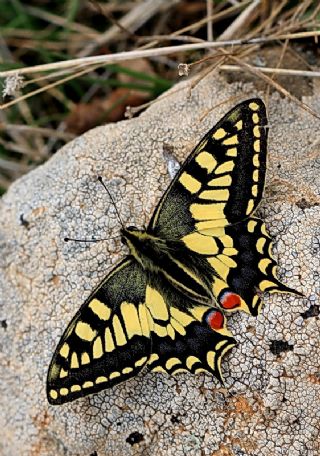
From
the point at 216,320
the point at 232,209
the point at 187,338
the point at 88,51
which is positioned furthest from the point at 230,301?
the point at 88,51

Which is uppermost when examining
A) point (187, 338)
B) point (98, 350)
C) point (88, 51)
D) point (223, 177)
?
point (88, 51)

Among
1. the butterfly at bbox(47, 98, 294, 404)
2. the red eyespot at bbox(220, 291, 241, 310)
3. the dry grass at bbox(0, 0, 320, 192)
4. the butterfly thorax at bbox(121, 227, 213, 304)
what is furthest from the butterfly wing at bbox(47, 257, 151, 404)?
the dry grass at bbox(0, 0, 320, 192)

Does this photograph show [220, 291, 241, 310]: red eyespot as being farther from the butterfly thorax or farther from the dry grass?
the dry grass

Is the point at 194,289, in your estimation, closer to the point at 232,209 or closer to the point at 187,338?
the point at 187,338

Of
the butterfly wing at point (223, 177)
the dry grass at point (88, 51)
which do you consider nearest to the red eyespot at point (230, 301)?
the butterfly wing at point (223, 177)

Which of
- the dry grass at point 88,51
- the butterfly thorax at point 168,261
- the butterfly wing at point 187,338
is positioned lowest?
the butterfly wing at point 187,338

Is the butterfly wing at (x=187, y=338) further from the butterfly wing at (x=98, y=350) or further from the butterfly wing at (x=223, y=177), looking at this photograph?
the butterfly wing at (x=223, y=177)
